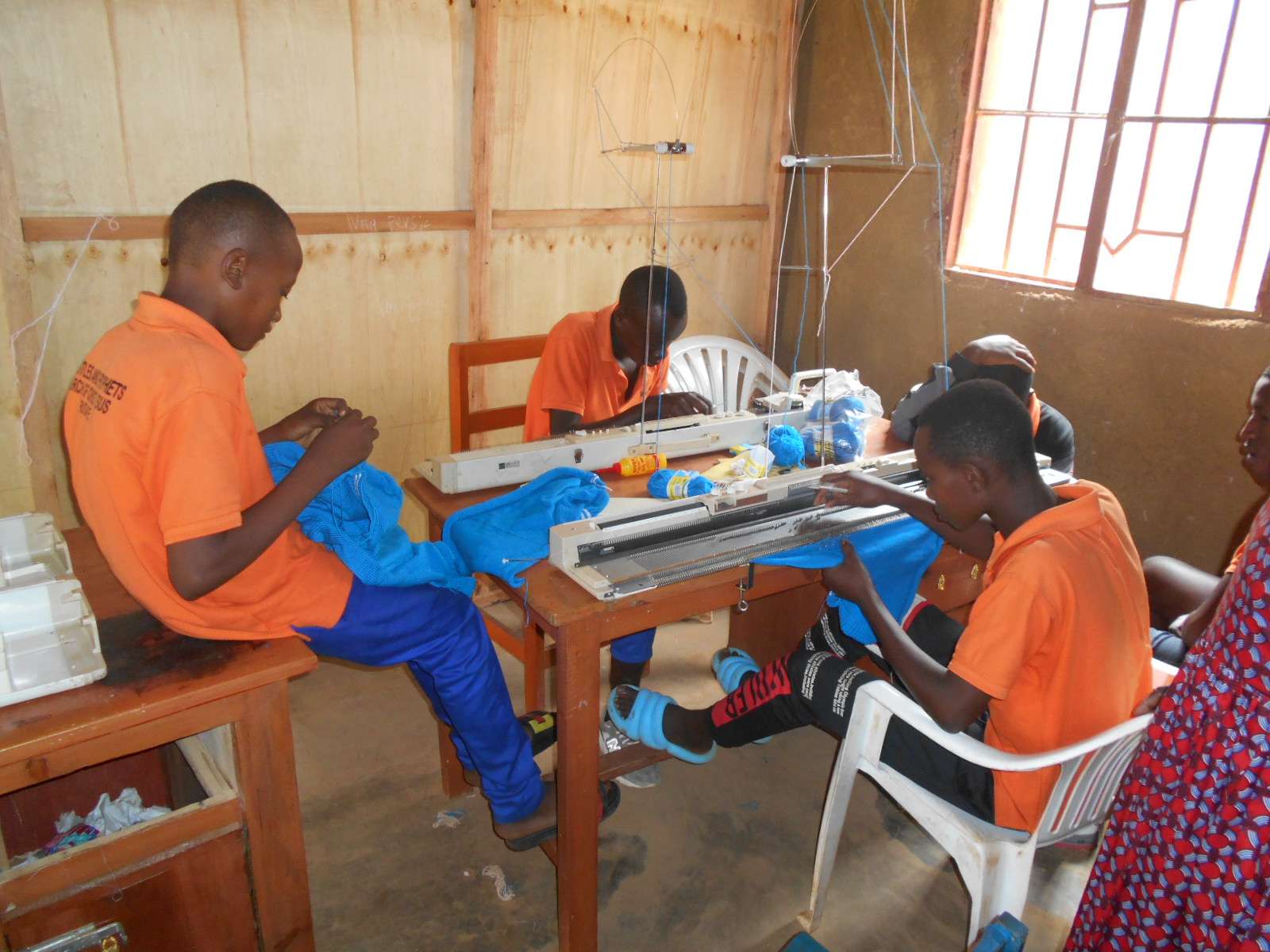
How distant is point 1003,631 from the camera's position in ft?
4.91

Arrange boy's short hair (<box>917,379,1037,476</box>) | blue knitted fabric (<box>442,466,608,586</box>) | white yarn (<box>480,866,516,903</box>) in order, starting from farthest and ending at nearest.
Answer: white yarn (<box>480,866,516,903</box>)
blue knitted fabric (<box>442,466,608,586</box>)
boy's short hair (<box>917,379,1037,476</box>)

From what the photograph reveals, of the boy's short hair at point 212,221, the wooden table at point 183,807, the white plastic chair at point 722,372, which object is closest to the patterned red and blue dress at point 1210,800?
the wooden table at point 183,807

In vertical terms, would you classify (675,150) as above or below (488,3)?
below

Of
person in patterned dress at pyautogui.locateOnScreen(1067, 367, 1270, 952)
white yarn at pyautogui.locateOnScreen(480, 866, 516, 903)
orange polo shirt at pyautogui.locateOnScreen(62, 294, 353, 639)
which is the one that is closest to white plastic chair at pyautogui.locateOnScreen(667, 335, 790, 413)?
white yarn at pyautogui.locateOnScreen(480, 866, 516, 903)

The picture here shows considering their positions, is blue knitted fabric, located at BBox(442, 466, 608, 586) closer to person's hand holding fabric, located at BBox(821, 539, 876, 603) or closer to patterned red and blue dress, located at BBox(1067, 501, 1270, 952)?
person's hand holding fabric, located at BBox(821, 539, 876, 603)

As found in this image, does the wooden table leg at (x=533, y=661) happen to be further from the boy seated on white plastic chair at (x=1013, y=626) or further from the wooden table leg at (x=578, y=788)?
the boy seated on white plastic chair at (x=1013, y=626)

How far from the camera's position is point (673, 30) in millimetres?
3594

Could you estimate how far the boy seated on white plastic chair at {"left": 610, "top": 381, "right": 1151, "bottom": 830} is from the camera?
4.91ft

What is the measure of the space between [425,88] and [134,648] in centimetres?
224

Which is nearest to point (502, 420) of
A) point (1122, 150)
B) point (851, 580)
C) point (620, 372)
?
point (620, 372)

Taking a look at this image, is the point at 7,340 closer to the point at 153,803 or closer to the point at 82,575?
the point at 82,575

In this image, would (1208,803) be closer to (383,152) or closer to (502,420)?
(502,420)

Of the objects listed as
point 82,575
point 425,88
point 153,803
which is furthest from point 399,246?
point 153,803

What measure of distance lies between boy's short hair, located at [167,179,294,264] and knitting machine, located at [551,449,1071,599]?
75 cm
